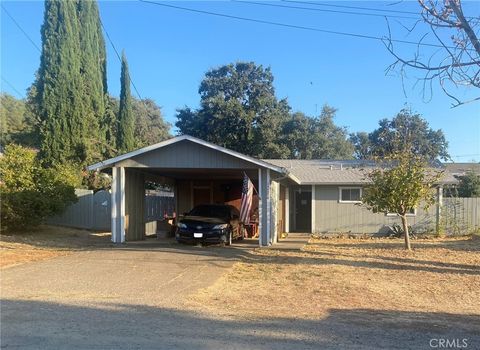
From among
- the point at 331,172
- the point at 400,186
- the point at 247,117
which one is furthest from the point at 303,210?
the point at 247,117

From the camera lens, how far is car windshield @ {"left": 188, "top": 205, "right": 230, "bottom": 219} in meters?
18.6

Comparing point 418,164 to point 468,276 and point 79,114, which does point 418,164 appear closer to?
point 468,276

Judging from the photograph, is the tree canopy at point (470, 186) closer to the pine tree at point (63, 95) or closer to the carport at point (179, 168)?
the carport at point (179, 168)

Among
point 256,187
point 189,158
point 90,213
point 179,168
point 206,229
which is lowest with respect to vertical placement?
point 206,229

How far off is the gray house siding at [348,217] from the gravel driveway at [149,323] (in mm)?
13053

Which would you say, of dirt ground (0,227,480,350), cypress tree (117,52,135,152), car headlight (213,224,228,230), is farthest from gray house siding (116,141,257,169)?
cypress tree (117,52,135,152)

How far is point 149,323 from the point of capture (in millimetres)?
6738

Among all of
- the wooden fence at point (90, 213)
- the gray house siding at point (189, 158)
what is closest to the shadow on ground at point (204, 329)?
the gray house siding at point (189, 158)

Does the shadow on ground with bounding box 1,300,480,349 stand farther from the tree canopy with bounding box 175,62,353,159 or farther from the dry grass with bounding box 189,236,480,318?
the tree canopy with bounding box 175,62,353,159

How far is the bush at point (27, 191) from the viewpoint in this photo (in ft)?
61.2

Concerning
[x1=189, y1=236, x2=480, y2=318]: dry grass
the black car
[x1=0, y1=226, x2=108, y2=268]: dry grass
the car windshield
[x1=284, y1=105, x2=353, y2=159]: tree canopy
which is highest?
[x1=284, y1=105, x2=353, y2=159]: tree canopy

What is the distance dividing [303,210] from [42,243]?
1405 cm

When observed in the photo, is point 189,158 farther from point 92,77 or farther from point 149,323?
point 92,77

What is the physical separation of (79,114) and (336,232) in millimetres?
16702
